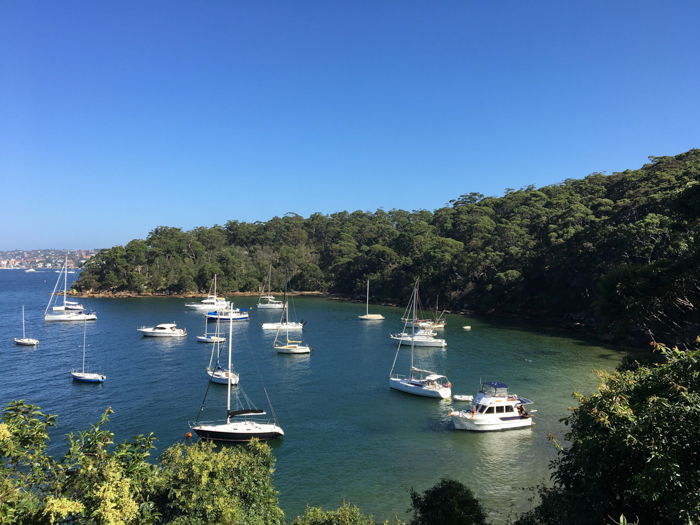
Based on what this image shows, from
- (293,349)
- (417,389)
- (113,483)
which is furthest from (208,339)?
(113,483)

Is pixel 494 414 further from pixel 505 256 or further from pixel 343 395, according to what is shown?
pixel 505 256

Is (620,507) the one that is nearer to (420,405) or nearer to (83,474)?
(83,474)

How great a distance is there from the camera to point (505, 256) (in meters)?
80.5

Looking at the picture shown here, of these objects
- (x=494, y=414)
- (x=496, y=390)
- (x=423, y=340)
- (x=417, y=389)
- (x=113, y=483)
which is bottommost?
(x=417, y=389)

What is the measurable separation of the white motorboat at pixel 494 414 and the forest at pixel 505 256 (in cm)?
780

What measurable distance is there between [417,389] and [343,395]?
5977mm

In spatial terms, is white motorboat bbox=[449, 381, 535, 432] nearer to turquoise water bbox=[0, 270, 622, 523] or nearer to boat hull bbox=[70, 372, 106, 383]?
turquoise water bbox=[0, 270, 622, 523]

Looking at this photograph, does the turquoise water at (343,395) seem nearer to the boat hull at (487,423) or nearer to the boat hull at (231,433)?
the boat hull at (487,423)

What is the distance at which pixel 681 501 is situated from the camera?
24.7 ft

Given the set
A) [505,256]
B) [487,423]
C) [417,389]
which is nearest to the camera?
[487,423]

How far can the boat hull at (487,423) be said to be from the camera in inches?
1133

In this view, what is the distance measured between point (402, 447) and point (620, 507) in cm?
1783

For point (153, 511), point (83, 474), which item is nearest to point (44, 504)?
point (83, 474)

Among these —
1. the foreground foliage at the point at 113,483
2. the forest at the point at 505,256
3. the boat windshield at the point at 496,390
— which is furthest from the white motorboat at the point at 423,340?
the foreground foliage at the point at 113,483
